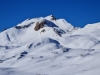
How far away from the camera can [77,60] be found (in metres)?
31.2

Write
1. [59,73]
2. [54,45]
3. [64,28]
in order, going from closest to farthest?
[59,73], [54,45], [64,28]

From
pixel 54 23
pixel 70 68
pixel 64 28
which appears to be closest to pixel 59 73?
pixel 70 68

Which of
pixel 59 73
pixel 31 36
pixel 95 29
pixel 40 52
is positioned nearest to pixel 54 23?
pixel 31 36

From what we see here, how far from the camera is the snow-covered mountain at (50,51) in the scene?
28.0 meters

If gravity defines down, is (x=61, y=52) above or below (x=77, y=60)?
above

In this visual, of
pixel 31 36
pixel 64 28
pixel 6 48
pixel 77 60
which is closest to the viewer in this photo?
pixel 77 60

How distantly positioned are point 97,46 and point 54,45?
10.1 metres

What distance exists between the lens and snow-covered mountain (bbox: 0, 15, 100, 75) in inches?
1101

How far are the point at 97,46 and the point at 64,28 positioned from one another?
25373mm

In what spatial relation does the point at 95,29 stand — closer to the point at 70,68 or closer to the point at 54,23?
the point at 54,23

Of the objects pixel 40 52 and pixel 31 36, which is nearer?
pixel 40 52

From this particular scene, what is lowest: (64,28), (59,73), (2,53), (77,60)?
(59,73)

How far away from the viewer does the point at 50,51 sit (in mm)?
43906

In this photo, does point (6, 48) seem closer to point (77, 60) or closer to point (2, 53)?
point (2, 53)
